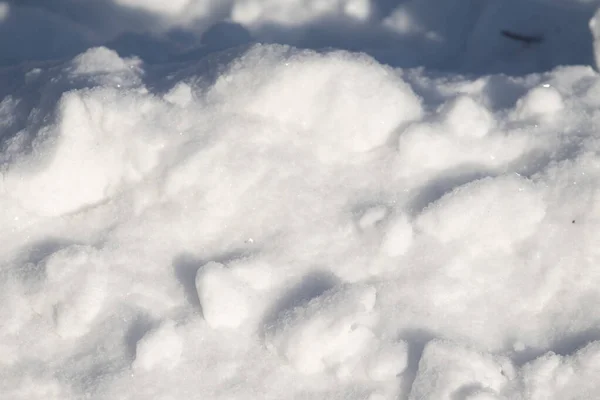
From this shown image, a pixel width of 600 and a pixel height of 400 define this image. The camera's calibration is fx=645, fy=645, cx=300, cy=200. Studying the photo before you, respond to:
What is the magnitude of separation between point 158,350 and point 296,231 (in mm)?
455

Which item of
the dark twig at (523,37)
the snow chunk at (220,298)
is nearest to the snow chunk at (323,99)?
the snow chunk at (220,298)

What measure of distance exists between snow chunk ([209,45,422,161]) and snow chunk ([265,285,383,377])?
0.48 m

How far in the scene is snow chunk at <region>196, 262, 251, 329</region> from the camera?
1514 mm

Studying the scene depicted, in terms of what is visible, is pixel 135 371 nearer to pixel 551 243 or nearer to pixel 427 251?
pixel 427 251

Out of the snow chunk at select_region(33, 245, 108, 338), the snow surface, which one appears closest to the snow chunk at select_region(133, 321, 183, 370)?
the snow surface

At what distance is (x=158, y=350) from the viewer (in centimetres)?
147

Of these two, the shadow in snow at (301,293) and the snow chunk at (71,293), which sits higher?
the snow chunk at (71,293)

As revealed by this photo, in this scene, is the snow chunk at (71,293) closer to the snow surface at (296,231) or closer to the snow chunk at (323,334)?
the snow surface at (296,231)

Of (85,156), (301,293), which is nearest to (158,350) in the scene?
(301,293)

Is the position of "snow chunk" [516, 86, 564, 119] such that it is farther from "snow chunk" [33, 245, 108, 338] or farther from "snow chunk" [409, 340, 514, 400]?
"snow chunk" [33, 245, 108, 338]

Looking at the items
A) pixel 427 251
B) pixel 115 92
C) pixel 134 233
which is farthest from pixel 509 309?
pixel 115 92

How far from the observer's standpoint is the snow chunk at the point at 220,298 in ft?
4.97

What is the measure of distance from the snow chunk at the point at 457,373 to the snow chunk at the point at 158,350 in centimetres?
54

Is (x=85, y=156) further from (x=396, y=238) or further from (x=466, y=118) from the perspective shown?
(x=466, y=118)
